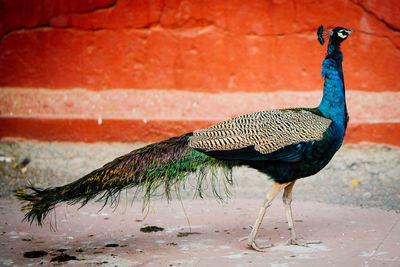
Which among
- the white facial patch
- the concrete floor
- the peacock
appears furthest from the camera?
the white facial patch

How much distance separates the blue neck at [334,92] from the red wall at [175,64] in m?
2.36

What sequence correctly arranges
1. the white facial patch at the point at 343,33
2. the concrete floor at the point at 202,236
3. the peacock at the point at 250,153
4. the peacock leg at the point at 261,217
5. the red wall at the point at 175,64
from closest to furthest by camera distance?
1. the concrete floor at the point at 202,236
2. the peacock at the point at 250,153
3. the peacock leg at the point at 261,217
4. the white facial patch at the point at 343,33
5. the red wall at the point at 175,64

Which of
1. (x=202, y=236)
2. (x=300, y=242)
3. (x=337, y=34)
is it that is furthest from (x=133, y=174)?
(x=337, y=34)

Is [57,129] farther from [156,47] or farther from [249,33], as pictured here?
[249,33]

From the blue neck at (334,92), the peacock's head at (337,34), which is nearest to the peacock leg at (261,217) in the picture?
the blue neck at (334,92)

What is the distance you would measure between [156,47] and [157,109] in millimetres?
771

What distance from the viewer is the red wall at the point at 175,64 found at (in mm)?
6133

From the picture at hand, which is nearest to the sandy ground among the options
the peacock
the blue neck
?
the peacock

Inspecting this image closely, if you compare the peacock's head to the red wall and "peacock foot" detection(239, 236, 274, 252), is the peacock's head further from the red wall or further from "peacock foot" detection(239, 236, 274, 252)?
the red wall

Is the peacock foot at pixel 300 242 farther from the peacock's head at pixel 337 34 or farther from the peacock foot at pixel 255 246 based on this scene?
the peacock's head at pixel 337 34

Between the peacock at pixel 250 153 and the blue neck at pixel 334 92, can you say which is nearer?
the peacock at pixel 250 153

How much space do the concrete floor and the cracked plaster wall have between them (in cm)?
193

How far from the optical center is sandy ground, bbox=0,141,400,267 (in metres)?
3.49

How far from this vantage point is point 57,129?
647 centimetres
